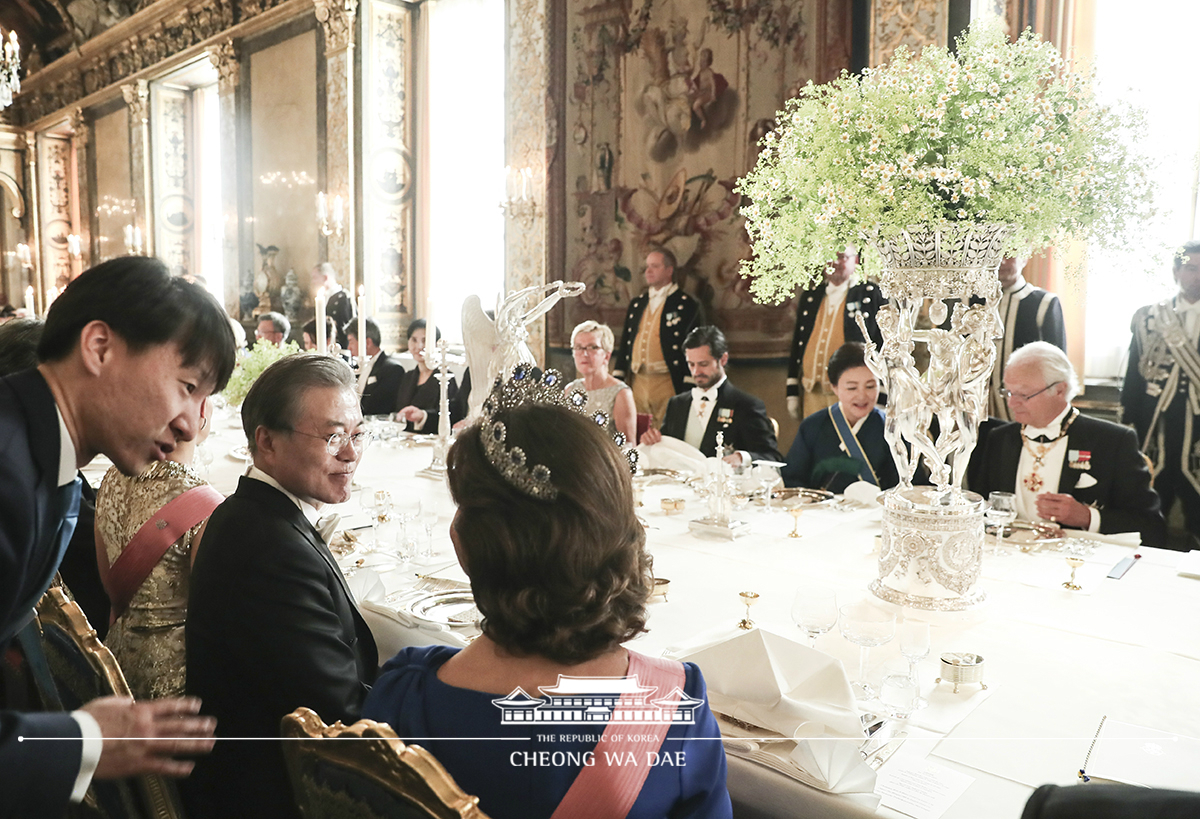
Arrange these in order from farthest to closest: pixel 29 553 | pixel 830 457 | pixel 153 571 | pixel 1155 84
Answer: pixel 1155 84, pixel 830 457, pixel 153 571, pixel 29 553

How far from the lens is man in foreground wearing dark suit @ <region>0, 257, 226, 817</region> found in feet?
3.58

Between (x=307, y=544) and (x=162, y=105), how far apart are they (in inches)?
545

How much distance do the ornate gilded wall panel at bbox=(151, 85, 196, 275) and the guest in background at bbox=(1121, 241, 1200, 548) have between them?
1257 centimetres

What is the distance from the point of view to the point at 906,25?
Answer: 5.16 metres

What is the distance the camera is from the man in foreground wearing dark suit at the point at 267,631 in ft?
4.78

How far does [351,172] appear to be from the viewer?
917 centimetres

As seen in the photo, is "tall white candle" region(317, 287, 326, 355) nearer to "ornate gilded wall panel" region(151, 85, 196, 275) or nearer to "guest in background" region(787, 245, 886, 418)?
"guest in background" region(787, 245, 886, 418)

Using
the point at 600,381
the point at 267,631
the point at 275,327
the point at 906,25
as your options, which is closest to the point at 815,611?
the point at 267,631

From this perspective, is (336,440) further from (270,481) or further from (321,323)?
(321,323)

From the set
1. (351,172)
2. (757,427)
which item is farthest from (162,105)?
(757,427)

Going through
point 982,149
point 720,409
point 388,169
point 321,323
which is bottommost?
point 720,409

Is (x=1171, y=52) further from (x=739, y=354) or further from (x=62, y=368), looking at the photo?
(x=62, y=368)

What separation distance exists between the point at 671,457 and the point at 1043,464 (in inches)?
59.6

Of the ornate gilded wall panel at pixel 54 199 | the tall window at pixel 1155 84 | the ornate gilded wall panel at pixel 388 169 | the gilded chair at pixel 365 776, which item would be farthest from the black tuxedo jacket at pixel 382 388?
the ornate gilded wall panel at pixel 54 199
